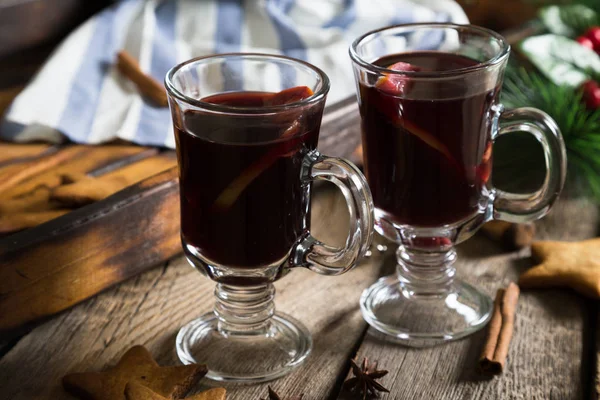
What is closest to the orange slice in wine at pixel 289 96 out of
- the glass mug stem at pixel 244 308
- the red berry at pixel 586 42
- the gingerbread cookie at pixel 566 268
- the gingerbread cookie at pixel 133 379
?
the glass mug stem at pixel 244 308

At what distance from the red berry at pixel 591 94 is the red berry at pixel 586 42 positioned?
118mm

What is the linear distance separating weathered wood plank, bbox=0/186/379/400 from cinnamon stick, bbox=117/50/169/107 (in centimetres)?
43

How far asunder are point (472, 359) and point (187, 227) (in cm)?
42

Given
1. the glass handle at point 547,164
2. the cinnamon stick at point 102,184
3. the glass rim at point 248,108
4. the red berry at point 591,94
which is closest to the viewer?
the glass rim at point 248,108

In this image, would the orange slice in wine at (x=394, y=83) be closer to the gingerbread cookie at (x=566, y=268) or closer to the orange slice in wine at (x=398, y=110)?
the orange slice in wine at (x=398, y=110)

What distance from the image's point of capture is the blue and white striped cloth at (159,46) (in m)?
1.58

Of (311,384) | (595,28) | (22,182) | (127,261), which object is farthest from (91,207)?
(595,28)

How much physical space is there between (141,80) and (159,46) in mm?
118

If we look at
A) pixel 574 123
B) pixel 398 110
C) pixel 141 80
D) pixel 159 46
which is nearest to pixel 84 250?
pixel 398 110

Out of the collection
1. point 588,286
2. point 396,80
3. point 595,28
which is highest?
point 396,80

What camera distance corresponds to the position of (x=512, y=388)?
3.54ft

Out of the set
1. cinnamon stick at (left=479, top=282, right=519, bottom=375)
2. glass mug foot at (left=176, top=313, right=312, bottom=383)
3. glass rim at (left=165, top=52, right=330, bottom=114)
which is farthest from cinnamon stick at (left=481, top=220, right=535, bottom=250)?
glass rim at (left=165, top=52, right=330, bottom=114)

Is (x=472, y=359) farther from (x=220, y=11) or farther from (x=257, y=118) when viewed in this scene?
(x=220, y=11)

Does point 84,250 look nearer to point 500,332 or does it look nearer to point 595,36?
point 500,332
